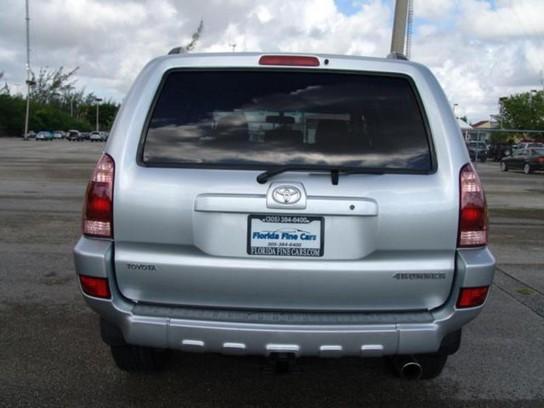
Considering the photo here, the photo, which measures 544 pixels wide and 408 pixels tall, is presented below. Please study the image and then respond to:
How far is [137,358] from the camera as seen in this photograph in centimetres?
361

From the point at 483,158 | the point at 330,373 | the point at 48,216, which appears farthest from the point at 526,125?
the point at 330,373

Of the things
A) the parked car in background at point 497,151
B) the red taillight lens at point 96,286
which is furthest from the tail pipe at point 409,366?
the parked car in background at point 497,151

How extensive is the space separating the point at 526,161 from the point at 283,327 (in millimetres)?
31424

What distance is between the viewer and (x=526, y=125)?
64250mm

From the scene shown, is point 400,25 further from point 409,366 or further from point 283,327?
point 283,327

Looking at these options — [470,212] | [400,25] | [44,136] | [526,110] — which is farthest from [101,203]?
[44,136]

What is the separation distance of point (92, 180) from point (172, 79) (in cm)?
67

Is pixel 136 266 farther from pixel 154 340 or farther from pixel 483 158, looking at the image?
pixel 483 158

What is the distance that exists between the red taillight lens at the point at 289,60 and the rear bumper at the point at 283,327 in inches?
48.7

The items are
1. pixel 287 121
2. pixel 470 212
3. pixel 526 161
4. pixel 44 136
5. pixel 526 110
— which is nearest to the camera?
pixel 470 212

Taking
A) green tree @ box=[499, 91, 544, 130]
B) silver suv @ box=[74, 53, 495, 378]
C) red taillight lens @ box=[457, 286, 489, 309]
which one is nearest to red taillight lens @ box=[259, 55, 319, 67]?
silver suv @ box=[74, 53, 495, 378]

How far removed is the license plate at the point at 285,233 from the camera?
2.91 m

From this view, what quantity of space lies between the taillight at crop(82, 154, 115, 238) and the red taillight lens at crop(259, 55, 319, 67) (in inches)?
37.6

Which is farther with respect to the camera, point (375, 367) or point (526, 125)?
point (526, 125)
